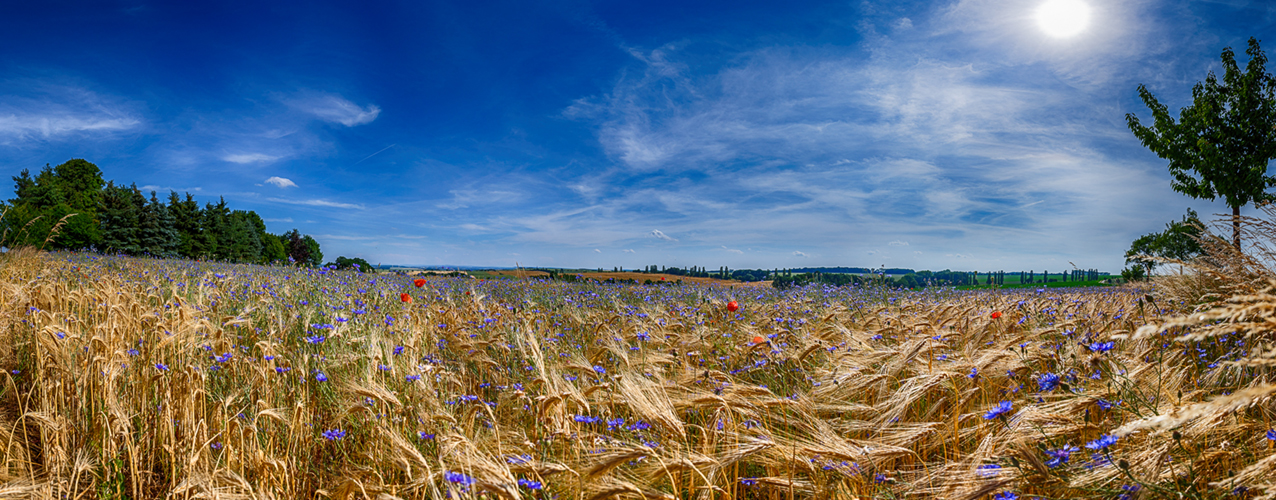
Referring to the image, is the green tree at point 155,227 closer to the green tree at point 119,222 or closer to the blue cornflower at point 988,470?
the green tree at point 119,222

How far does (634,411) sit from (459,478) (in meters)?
1.17

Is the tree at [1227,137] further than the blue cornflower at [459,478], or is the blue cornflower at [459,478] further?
the tree at [1227,137]

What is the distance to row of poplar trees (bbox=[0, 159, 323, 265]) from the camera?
127 feet

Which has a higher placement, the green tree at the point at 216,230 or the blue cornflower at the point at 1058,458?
the green tree at the point at 216,230

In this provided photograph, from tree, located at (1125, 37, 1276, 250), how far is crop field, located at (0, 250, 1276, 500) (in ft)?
66.8

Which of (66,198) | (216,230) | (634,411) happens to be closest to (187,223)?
(216,230)

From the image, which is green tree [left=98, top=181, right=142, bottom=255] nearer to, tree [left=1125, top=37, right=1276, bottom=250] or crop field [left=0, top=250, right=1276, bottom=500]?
crop field [left=0, top=250, right=1276, bottom=500]

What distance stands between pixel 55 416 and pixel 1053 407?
5.00m

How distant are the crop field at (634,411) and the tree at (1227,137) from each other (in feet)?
66.8

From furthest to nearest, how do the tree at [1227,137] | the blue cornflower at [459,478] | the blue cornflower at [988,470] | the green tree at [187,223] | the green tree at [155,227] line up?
1. the green tree at [187,223]
2. the green tree at [155,227]
3. the tree at [1227,137]
4. the blue cornflower at [988,470]
5. the blue cornflower at [459,478]

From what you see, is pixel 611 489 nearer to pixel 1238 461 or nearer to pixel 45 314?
pixel 1238 461

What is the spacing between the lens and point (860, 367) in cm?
282

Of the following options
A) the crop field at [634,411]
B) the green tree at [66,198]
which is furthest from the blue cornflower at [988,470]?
the green tree at [66,198]

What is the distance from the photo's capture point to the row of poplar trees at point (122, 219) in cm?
3869
